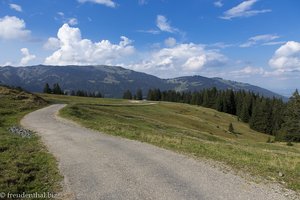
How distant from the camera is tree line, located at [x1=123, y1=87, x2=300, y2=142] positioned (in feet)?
291

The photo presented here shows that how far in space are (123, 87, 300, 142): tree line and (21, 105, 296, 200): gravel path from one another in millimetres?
75438

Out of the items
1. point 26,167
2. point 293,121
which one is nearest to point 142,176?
point 26,167

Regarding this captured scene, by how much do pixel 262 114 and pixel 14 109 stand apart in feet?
335

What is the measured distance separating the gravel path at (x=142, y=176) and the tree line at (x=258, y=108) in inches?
2970

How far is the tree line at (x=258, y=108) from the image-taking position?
8875 cm

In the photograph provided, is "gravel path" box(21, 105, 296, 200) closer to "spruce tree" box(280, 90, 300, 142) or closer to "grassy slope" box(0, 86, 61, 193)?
"grassy slope" box(0, 86, 61, 193)

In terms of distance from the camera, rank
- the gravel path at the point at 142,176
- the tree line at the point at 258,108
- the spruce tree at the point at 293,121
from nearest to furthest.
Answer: the gravel path at the point at 142,176 < the spruce tree at the point at 293,121 < the tree line at the point at 258,108

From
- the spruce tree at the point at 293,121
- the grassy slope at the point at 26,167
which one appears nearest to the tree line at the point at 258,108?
the spruce tree at the point at 293,121

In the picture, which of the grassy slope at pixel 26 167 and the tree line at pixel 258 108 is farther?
the tree line at pixel 258 108

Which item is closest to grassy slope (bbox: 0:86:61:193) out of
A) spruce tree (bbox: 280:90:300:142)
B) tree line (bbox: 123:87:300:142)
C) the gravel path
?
the gravel path

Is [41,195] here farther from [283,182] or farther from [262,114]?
[262,114]

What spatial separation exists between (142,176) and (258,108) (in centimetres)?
12366

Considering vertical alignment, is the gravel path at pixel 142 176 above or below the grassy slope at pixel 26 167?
above

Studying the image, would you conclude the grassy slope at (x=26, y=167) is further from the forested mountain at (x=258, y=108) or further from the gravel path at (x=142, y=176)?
the forested mountain at (x=258, y=108)
